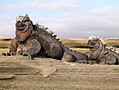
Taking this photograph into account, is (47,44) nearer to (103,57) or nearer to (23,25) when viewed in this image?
(23,25)

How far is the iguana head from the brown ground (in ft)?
2.80

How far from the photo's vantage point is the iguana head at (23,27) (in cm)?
1066

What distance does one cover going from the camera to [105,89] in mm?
9453

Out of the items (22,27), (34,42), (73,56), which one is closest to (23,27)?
(22,27)

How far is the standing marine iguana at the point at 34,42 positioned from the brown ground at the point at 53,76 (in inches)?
24.3

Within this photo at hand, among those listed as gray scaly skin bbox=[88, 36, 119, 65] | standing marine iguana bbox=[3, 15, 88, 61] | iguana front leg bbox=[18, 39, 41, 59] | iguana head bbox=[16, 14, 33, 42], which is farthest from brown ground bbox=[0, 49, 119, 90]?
gray scaly skin bbox=[88, 36, 119, 65]

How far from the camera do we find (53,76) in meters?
9.62

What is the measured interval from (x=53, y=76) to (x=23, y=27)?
1.78 metres

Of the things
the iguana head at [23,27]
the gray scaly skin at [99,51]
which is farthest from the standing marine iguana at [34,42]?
the gray scaly skin at [99,51]

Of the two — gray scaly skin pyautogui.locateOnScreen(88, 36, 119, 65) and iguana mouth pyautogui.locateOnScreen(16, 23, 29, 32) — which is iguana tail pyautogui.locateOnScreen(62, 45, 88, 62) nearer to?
gray scaly skin pyautogui.locateOnScreen(88, 36, 119, 65)

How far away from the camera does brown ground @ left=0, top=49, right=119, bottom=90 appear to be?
31.0 ft

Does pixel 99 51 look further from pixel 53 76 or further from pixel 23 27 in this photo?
pixel 53 76

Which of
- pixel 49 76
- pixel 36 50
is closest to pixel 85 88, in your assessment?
pixel 49 76

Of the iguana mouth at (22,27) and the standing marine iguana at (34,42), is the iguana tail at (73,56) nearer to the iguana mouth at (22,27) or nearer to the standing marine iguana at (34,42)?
the standing marine iguana at (34,42)
